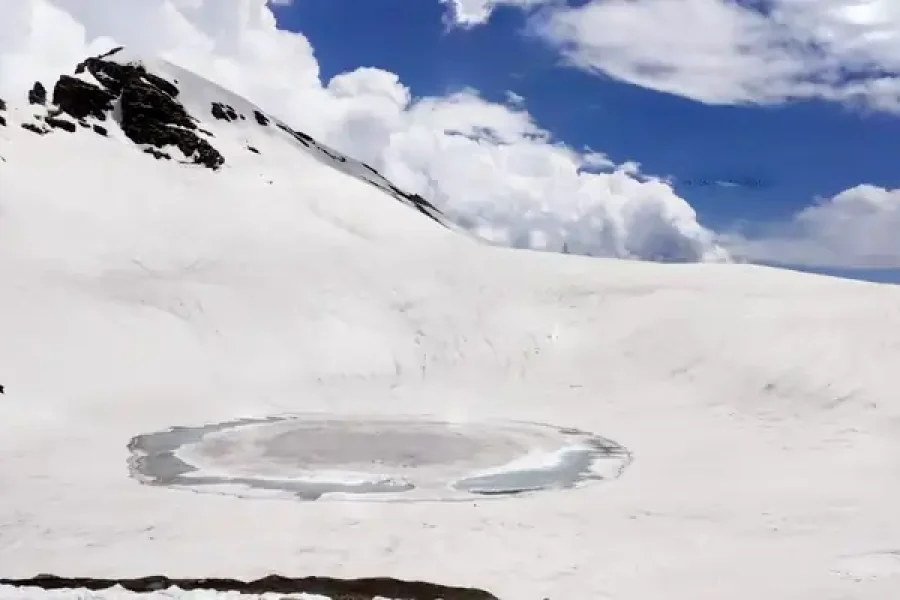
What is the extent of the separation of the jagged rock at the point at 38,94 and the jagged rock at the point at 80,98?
1407 mm

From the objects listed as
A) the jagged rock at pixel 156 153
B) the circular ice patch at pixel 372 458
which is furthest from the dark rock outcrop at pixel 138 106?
the circular ice patch at pixel 372 458

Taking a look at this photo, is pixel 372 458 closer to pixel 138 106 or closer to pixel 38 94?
pixel 138 106

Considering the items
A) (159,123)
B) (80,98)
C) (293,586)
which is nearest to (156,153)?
(159,123)

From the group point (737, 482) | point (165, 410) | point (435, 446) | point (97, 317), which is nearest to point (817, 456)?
point (737, 482)

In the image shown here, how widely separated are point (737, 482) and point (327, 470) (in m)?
9.19

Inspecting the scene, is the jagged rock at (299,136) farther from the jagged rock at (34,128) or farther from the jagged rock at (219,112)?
the jagged rock at (34,128)

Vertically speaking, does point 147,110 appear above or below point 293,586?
above

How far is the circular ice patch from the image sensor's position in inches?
714

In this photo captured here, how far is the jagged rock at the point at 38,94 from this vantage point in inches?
2535

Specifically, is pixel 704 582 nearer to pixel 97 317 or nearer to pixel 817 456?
pixel 817 456

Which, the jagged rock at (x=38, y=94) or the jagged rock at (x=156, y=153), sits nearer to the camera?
the jagged rock at (x=156, y=153)

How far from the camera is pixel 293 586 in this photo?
1165 centimetres

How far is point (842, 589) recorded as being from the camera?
1240 centimetres

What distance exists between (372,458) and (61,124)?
47.3m
